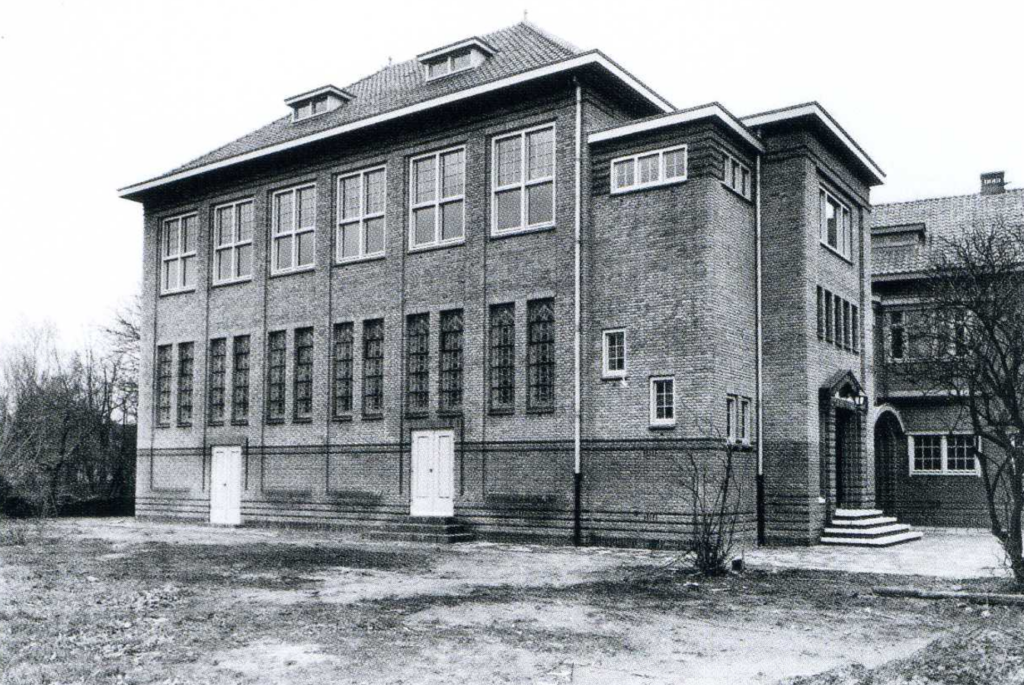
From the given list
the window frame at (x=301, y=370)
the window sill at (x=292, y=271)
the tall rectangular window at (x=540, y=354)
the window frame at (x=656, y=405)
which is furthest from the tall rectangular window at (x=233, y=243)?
the window frame at (x=656, y=405)

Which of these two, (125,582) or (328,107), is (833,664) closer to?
(125,582)

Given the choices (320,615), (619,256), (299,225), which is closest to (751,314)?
(619,256)

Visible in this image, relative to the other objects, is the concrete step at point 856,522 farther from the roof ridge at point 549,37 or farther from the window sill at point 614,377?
the roof ridge at point 549,37

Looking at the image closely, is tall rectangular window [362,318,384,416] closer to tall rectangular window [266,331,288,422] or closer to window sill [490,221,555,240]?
tall rectangular window [266,331,288,422]

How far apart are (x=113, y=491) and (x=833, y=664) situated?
3853 cm

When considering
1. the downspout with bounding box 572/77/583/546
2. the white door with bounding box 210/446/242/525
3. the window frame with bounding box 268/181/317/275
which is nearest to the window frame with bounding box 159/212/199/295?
the window frame with bounding box 268/181/317/275

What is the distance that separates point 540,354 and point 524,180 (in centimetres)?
393

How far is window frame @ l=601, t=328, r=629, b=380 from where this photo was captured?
72.2 feet

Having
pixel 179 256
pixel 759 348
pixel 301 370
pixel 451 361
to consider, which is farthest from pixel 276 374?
pixel 759 348

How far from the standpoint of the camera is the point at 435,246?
24859 mm

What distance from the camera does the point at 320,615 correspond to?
11836mm

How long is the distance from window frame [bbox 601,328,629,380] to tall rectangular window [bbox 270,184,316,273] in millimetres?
9052

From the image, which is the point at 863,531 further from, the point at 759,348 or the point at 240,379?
the point at 240,379

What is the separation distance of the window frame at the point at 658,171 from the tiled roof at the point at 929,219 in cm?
1138
